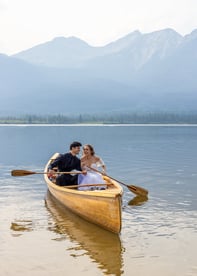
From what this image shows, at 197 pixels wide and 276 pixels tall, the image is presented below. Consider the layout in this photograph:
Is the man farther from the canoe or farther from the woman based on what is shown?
the canoe

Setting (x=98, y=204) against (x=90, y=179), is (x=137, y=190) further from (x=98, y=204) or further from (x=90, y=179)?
(x=98, y=204)

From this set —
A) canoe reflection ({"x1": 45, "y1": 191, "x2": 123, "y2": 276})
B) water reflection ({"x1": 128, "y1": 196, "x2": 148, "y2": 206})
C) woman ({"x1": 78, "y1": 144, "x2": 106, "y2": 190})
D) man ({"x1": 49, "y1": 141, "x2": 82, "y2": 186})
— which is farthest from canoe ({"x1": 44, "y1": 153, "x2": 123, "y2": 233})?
water reflection ({"x1": 128, "y1": 196, "x2": 148, "y2": 206})

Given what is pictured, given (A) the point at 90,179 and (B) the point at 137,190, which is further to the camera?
(B) the point at 137,190

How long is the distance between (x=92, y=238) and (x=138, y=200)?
582 cm

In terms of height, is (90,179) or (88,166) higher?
(88,166)

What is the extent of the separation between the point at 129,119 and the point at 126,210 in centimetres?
17826

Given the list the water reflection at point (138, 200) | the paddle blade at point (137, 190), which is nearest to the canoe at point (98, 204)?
the paddle blade at point (137, 190)

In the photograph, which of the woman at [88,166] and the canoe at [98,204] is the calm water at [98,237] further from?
the woman at [88,166]

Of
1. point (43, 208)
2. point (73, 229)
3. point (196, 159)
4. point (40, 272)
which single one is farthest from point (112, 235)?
point (196, 159)

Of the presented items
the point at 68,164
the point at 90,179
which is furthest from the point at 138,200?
the point at 68,164

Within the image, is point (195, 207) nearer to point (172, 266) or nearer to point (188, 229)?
point (188, 229)

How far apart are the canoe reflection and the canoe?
0.24 metres

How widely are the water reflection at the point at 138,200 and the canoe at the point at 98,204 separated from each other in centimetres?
240

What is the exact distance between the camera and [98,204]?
45.6ft
